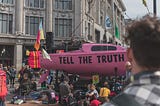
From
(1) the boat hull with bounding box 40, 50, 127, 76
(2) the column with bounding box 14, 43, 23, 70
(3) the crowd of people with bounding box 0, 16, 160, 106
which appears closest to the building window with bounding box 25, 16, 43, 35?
(2) the column with bounding box 14, 43, 23, 70

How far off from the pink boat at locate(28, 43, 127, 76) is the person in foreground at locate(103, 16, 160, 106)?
17804 millimetres

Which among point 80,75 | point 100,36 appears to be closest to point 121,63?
point 80,75

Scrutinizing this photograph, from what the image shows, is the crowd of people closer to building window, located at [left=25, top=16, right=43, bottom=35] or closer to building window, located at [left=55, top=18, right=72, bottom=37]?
building window, located at [left=25, top=16, right=43, bottom=35]

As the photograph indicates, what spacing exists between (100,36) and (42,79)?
145ft

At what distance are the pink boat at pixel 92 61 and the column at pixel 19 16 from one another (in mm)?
27260

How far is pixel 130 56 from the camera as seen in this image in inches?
84.4

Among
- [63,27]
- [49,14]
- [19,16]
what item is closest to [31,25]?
[19,16]

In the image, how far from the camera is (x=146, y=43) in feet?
6.49

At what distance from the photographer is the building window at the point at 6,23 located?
4686 cm

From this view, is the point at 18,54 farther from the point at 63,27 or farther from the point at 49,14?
the point at 63,27

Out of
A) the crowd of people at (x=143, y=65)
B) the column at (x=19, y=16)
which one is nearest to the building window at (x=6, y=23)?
the column at (x=19, y=16)

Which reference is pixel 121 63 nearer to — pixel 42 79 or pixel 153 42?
pixel 42 79

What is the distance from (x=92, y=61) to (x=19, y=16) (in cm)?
2931

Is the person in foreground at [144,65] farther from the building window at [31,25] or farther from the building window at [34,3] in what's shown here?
the building window at [34,3]
